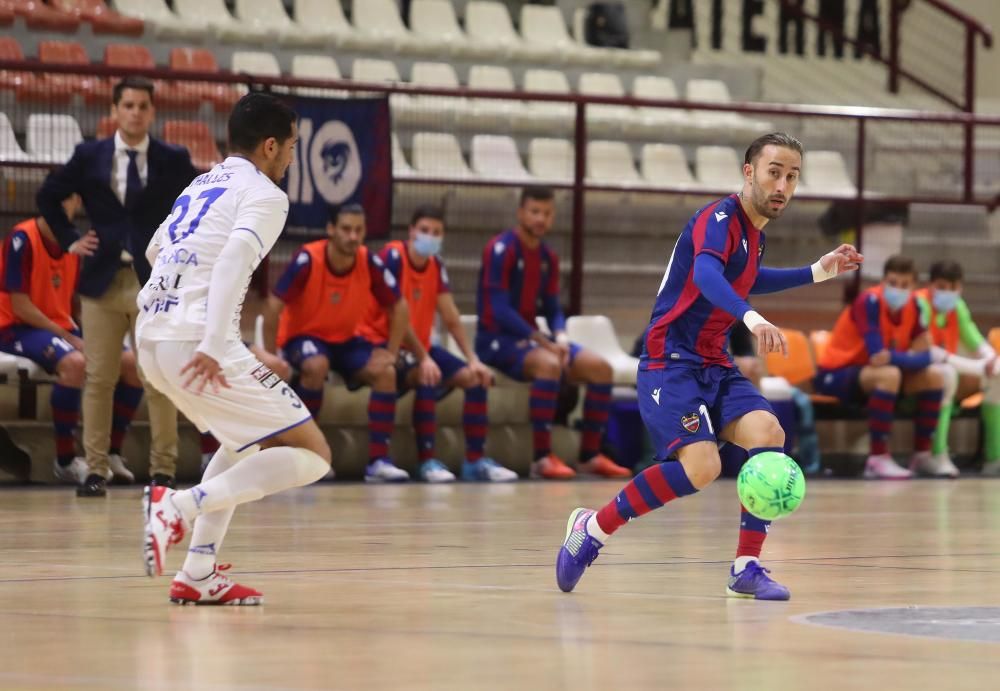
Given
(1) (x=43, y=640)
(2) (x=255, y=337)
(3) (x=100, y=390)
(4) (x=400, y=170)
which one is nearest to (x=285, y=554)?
(1) (x=43, y=640)

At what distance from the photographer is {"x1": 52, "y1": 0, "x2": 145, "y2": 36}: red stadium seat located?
579 inches

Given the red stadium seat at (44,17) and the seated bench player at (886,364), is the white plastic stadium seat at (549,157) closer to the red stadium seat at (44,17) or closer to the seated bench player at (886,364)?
the seated bench player at (886,364)

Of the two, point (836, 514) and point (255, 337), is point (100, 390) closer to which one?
point (255, 337)

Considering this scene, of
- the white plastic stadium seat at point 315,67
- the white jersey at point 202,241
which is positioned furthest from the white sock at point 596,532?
the white plastic stadium seat at point 315,67

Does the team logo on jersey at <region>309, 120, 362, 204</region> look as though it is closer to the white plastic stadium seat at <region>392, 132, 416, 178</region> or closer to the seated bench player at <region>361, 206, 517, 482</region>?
the white plastic stadium seat at <region>392, 132, 416, 178</region>

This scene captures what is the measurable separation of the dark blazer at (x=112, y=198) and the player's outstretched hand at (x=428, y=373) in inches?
98.1

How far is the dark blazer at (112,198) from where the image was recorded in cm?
886

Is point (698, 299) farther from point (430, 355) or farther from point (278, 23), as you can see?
point (278, 23)

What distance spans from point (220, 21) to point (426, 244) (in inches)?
204

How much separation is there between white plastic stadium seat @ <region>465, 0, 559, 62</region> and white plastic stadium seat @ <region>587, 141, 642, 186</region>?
244 cm

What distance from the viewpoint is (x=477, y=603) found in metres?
5.02

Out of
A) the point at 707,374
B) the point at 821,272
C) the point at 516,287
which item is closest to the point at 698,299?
the point at 707,374

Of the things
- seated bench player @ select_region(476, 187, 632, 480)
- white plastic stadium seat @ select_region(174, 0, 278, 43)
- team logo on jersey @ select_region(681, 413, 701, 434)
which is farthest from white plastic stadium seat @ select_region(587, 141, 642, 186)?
team logo on jersey @ select_region(681, 413, 701, 434)

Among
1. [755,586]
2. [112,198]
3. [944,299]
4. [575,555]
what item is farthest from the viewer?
[944,299]
